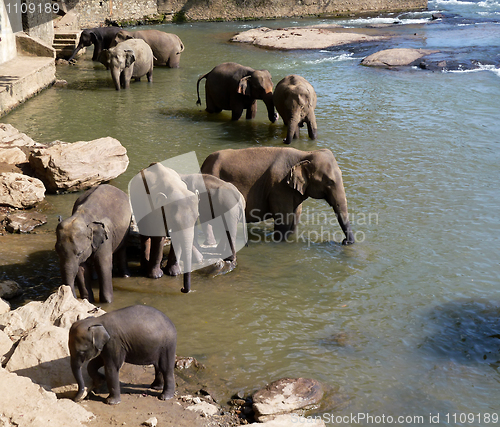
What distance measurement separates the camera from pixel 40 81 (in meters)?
16.1

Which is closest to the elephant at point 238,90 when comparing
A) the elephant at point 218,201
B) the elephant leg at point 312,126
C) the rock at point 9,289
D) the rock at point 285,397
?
the elephant leg at point 312,126

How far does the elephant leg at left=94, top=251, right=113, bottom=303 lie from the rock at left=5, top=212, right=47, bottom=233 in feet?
7.58

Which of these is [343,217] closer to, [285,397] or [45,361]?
[285,397]

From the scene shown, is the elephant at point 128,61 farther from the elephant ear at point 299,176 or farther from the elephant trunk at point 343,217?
the elephant trunk at point 343,217

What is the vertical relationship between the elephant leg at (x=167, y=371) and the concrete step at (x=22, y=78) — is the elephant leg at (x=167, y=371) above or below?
below

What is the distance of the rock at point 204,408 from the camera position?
464 centimetres

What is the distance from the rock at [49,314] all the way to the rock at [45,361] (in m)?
0.29

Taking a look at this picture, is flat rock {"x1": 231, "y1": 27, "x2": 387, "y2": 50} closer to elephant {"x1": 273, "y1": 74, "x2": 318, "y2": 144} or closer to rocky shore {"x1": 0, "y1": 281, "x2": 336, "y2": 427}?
elephant {"x1": 273, "y1": 74, "x2": 318, "y2": 144}

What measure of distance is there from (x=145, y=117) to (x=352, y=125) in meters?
4.96

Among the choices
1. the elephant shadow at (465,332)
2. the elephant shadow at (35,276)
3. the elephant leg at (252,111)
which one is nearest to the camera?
the elephant shadow at (465,332)

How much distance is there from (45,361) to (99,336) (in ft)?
2.34

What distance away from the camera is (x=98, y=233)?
5.95m

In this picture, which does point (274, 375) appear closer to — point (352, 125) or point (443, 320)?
point (443, 320)

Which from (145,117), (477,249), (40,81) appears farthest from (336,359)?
(40,81)
